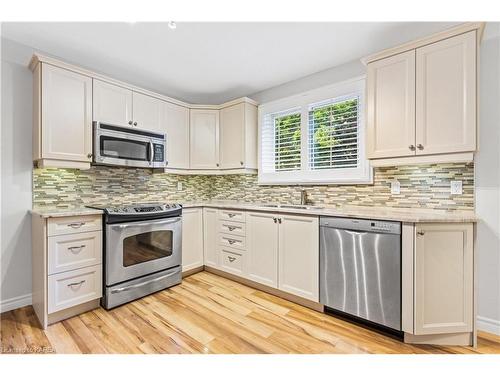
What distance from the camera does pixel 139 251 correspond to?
249 centimetres

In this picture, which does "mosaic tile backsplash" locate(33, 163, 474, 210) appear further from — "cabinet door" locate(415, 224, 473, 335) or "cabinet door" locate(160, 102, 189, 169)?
"cabinet door" locate(415, 224, 473, 335)

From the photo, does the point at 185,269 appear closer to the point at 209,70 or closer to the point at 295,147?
the point at 295,147

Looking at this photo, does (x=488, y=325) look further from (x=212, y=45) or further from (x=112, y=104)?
(x=112, y=104)

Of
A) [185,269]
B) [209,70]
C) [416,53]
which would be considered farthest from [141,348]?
[416,53]

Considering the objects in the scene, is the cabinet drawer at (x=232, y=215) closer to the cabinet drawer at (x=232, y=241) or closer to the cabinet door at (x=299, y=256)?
the cabinet drawer at (x=232, y=241)

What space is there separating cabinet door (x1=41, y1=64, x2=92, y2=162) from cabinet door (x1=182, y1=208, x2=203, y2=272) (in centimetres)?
124

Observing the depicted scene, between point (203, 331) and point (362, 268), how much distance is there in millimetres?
1330

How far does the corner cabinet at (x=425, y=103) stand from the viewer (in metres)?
1.73

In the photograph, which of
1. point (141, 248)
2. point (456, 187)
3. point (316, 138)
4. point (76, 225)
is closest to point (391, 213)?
point (456, 187)

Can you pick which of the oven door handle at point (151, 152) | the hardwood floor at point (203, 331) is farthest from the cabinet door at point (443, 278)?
the oven door handle at point (151, 152)

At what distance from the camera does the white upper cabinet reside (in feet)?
7.06

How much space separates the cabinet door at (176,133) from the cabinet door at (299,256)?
1.68 meters
